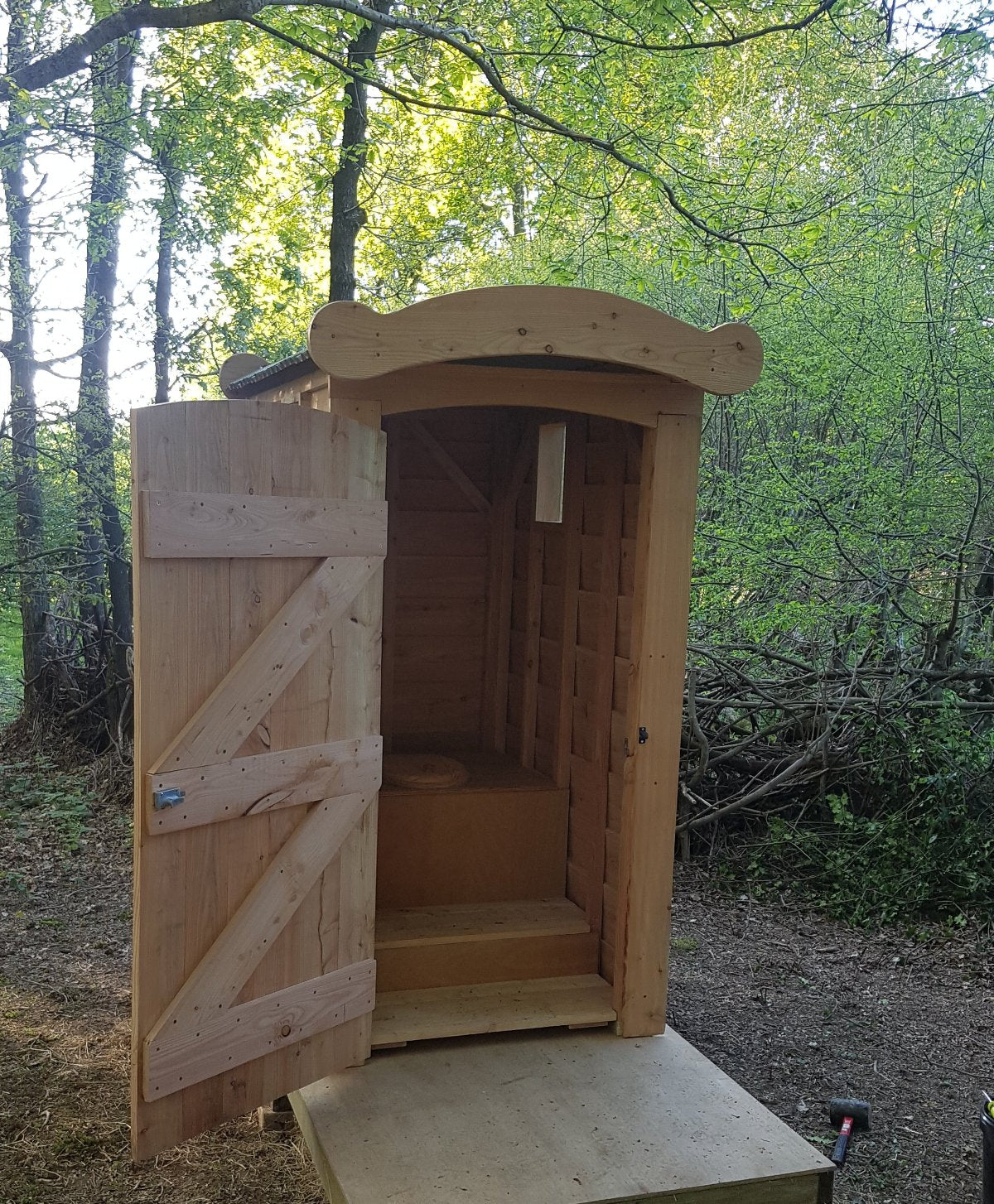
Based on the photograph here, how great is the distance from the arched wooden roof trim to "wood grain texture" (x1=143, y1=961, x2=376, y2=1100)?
6.35ft

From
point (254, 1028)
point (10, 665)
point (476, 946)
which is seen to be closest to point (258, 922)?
point (254, 1028)

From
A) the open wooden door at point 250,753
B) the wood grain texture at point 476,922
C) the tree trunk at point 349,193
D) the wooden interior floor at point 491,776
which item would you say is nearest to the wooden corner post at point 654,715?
the wood grain texture at point 476,922

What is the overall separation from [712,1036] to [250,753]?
2.57m

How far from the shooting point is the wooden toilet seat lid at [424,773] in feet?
14.8

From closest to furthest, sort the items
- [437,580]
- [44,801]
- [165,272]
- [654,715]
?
[654,715] → [437,580] → [44,801] → [165,272]

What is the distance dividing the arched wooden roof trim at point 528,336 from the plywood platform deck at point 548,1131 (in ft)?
7.46

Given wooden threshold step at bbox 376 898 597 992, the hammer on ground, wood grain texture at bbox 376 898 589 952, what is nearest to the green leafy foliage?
wood grain texture at bbox 376 898 589 952

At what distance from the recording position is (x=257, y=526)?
307cm

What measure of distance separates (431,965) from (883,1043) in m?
1.99

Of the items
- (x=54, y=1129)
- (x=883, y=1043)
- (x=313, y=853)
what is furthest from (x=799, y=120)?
(x=54, y=1129)

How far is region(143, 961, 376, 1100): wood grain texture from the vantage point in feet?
9.64

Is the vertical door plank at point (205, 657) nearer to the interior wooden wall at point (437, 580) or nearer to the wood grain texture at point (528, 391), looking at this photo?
the wood grain texture at point (528, 391)

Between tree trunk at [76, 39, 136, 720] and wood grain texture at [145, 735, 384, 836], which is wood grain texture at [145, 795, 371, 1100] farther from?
tree trunk at [76, 39, 136, 720]

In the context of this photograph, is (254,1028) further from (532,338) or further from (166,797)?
(532,338)
